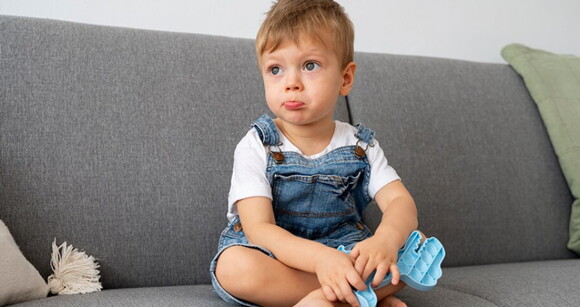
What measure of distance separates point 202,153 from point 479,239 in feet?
2.54

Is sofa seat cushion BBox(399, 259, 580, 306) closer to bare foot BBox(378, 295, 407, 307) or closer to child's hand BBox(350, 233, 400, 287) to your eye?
bare foot BBox(378, 295, 407, 307)

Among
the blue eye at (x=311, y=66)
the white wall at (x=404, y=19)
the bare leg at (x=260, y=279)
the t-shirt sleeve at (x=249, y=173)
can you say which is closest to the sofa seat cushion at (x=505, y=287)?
the bare leg at (x=260, y=279)

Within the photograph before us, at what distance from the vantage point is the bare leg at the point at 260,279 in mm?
1088

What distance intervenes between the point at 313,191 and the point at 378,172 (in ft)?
0.47

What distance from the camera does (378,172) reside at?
1344 millimetres

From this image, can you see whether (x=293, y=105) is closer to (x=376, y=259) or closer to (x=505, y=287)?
(x=376, y=259)

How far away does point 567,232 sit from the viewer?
1831 millimetres

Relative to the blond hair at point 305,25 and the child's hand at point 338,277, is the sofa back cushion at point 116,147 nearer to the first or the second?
the blond hair at point 305,25

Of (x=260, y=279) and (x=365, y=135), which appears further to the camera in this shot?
(x=365, y=135)

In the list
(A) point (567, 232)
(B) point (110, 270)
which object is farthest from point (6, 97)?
Answer: (A) point (567, 232)

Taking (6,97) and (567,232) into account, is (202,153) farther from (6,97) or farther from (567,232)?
(567,232)

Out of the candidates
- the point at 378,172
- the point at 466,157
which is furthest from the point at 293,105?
the point at 466,157

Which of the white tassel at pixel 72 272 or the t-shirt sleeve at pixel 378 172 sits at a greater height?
the t-shirt sleeve at pixel 378 172

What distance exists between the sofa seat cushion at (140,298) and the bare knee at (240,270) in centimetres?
7
